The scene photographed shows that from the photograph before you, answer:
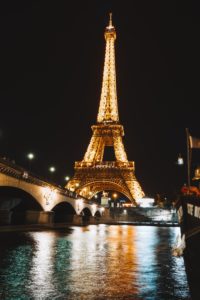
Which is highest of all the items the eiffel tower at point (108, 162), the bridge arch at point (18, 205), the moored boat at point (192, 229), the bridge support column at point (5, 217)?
the eiffel tower at point (108, 162)

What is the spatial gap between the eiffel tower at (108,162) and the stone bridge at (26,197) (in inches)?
901

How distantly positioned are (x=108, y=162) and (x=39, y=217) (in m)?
47.0

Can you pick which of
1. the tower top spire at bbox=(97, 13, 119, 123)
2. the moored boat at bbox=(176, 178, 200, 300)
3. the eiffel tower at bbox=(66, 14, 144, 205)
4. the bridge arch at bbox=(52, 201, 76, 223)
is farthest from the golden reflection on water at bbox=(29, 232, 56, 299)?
the tower top spire at bbox=(97, 13, 119, 123)

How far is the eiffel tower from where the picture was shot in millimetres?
94062

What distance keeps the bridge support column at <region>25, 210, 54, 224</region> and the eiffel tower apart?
37.3 m

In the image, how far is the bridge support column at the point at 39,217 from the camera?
51.2m

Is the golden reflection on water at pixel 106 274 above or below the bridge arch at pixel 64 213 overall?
below

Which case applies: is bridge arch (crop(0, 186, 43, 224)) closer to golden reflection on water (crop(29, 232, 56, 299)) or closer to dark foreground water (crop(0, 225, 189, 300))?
golden reflection on water (crop(29, 232, 56, 299))

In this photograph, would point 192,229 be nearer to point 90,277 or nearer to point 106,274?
point 106,274

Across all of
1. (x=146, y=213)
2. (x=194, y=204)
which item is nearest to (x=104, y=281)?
(x=194, y=204)

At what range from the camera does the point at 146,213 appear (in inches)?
4176

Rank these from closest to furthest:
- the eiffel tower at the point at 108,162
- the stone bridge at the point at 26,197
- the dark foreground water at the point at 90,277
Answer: the dark foreground water at the point at 90,277, the stone bridge at the point at 26,197, the eiffel tower at the point at 108,162

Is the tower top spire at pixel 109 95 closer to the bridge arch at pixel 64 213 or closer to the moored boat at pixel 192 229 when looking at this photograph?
the bridge arch at pixel 64 213

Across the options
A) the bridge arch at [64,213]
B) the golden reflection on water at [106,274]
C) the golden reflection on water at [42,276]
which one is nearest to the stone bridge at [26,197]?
the bridge arch at [64,213]
